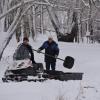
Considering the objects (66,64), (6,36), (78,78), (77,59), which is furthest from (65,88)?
(77,59)

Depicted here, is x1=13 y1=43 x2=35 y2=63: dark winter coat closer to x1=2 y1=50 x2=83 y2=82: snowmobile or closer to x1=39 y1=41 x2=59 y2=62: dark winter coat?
x1=2 y1=50 x2=83 y2=82: snowmobile

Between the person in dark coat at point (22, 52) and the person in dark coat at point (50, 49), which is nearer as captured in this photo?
the person in dark coat at point (22, 52)

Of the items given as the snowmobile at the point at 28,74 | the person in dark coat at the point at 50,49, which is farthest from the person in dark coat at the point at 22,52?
the person in dark coat at the point at 50,49

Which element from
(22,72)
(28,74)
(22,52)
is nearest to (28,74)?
(28,74)

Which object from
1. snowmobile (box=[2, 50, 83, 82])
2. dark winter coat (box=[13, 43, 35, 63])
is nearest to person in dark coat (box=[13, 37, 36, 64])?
dark winter coat (box=[13, 43, 35, 63])

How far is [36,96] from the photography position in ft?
40.8

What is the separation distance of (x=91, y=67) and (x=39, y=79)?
6.72 meters

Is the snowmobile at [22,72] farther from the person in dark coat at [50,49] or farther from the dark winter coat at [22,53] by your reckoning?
the person in dark coat at [50,49]

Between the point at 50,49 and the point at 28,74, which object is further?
the point at 50,49

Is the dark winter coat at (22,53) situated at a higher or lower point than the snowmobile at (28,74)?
higher

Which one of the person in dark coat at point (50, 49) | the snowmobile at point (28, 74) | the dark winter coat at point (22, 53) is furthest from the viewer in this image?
the person in dark coat at point (50, 49)

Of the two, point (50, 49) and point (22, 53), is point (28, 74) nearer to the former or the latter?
point (22, 53)

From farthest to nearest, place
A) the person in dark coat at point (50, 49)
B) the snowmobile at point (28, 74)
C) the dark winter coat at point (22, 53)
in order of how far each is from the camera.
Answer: the person in dark coat at point (50, 49)
the dark winter coat at point (22, 53)
the snowmobile at point (28, 74)

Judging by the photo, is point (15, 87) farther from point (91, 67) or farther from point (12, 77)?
point (91, 67)
